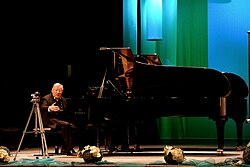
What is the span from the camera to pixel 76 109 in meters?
8.49

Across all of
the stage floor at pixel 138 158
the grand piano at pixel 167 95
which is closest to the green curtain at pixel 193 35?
the stage floor at pixel 138 158

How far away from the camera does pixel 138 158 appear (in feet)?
25.1

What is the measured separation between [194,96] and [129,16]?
3953 millimetres

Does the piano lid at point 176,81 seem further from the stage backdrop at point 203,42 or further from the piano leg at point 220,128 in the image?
the stage backdrop at point 203,42

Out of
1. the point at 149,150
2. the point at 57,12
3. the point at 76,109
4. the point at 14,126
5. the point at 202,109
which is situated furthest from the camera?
the point at 57,12

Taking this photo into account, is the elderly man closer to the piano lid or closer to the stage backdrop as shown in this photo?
the piano lid

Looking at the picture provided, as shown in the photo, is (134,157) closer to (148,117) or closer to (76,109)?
(148,117)

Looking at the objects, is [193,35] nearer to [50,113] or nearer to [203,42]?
[203,42]

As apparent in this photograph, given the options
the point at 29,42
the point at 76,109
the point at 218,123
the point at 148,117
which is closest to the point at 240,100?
the point at 218,123

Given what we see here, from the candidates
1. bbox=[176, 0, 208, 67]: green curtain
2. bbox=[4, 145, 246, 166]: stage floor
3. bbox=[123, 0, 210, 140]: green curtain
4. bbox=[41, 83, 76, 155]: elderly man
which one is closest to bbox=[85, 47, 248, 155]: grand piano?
bbox=[4, 145, 246, 166]: stage floor

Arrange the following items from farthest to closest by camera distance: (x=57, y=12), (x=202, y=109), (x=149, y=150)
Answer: (x=57, y=12)
(x=149, y=150)
(x=202, y=109)

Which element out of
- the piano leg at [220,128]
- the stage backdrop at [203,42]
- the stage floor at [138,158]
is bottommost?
the stage floor at [138,158]

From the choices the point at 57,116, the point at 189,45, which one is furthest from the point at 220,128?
the point at 189,45

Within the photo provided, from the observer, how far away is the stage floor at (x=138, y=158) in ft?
21.2
